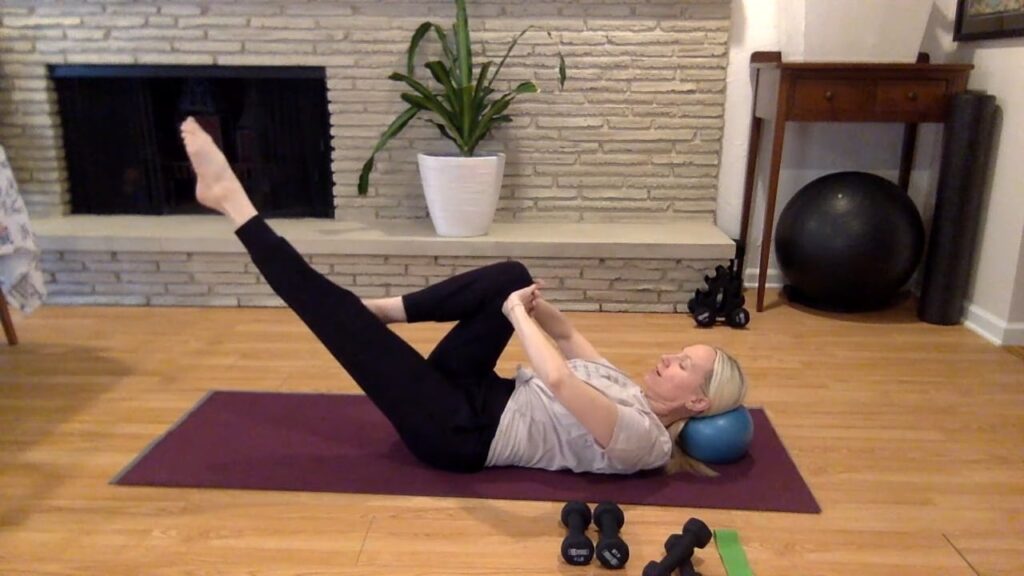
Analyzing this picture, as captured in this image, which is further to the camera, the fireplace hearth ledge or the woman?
the fireplace hearth ledge

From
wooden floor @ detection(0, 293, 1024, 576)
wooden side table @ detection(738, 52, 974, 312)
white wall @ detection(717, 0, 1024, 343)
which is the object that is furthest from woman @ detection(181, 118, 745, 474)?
white wall @ detection(717, 0, 1024, 343)

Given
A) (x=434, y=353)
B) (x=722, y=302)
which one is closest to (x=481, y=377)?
(x=434, y=353)

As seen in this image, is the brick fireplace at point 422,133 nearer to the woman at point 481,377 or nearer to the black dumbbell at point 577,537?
the woman at point 481,377

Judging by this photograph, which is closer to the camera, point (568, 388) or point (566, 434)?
point (568, 388)

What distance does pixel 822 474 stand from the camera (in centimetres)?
196

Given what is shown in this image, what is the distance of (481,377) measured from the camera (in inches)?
75.7

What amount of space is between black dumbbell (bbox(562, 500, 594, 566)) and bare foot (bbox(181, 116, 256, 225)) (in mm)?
913

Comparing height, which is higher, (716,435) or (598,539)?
(716,435)

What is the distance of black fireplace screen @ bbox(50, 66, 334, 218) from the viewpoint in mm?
3461

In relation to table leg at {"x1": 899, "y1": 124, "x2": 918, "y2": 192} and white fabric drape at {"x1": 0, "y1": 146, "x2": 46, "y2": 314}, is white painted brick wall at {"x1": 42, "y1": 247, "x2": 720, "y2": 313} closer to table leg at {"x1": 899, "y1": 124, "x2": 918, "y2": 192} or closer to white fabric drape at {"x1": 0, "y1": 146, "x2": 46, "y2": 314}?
white fabric drape at {"x1": 0, "y1": 146, "x2": 46, "y2": 314}

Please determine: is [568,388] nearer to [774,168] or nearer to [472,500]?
[472,500]

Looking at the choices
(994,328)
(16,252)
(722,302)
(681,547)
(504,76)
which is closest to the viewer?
(681,547)

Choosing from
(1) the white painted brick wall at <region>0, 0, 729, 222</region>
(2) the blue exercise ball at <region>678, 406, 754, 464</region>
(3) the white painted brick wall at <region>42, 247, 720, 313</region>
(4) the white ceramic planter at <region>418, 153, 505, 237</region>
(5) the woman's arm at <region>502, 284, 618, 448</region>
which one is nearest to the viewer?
(5) the woman's arm at <region>502, 284, 618, 448</region>

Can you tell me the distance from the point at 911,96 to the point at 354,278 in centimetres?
213
